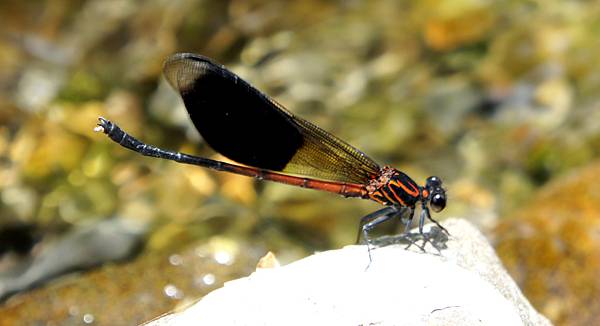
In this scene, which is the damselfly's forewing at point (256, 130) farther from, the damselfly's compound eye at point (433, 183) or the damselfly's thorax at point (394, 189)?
the damselfly's compound eye at point (433, 183)

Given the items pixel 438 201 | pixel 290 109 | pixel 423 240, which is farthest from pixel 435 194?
pixel 290 109

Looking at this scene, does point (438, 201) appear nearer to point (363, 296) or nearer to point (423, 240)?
point (423, 240)

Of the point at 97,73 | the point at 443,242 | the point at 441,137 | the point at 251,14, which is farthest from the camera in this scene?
the point at 251,14

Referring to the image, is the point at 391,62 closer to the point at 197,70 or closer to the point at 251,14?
the point at 251,14

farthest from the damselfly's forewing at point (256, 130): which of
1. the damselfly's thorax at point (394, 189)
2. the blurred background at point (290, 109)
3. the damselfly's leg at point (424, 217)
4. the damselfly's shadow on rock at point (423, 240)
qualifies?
the blurred background at point (290, 109)

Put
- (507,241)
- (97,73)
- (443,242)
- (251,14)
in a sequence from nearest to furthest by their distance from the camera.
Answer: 1. (443,242)
2. (507,241)
3. (97,73)
4. (251,14)

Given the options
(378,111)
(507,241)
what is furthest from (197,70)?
(378,111)

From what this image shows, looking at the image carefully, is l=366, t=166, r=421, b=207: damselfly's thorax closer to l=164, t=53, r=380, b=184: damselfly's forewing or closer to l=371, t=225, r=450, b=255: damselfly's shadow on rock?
l=164, t=53, r=380, b=184: damselfly's forewing
